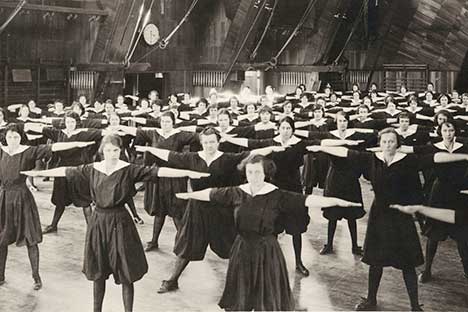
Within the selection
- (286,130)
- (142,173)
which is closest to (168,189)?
(286,130)

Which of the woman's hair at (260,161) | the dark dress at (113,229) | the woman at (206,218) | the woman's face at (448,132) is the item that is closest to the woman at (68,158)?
the woman at (206,218)

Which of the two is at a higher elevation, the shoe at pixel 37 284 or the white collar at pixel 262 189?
the white collar at pixel 262 189

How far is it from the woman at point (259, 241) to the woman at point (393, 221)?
101cm

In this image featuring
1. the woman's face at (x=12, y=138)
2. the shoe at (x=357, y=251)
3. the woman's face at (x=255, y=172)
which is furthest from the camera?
the shoe at (x=357, y=251)

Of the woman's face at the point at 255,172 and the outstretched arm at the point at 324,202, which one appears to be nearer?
the outstretched arm at the point at 324,202

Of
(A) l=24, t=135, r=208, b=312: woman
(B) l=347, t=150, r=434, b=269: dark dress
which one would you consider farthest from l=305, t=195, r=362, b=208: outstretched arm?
(A) l=24, t=135, r=208, b=312: woman

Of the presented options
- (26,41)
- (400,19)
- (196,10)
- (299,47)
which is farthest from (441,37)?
(26,41)

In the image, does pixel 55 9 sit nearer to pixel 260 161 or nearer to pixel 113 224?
pixel 113 224

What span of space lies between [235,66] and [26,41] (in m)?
6.07

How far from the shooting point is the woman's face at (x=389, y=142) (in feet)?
14.8

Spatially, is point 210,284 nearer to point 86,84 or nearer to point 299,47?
point 86,84

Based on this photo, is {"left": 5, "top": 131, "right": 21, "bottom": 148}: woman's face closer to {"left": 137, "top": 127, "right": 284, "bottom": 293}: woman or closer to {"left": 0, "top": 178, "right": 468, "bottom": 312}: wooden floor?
{"left": 0, "top": 178, "right": 468, "bottom": 312}: wooden floor

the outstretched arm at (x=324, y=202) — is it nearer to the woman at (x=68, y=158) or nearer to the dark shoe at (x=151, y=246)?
the dark shoe at (x=151, y=246)

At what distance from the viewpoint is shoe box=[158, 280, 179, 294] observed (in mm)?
5117
